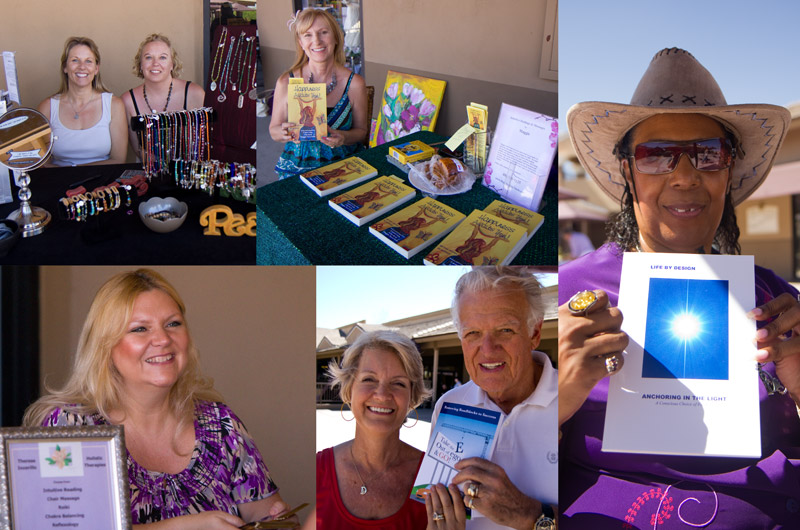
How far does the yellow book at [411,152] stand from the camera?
247 cm

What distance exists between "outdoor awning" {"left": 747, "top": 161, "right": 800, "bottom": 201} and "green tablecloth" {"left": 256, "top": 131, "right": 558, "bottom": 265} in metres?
0.79

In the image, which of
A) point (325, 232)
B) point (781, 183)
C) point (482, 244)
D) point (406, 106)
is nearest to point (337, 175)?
point (325, 232)

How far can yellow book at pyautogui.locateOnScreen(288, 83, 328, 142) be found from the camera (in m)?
2.38

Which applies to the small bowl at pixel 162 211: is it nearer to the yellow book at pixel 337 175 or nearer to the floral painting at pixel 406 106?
the yellow book at pixel 337 175

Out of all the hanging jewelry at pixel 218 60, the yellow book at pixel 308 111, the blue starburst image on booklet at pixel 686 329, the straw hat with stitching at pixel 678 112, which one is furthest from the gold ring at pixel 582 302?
the hanging jewelry at pixel 218 60

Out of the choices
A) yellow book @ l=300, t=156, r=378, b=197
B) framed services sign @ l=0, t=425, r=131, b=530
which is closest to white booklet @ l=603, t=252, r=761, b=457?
yellow book @ l=300, t=156, r=378, b=197

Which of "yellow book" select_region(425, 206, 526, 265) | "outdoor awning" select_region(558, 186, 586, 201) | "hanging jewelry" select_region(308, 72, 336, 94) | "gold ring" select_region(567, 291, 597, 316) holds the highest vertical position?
"hanging jewelry" select_region(308, 72, 336, 94)

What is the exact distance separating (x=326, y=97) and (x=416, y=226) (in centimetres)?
53

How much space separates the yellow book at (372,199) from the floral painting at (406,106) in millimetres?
150

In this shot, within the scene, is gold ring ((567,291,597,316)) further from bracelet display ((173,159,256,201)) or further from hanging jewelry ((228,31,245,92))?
hanging jewelry ((228,31,245,92))

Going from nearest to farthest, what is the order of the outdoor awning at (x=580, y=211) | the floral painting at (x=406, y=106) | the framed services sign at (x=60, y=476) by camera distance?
1. the framed services sign at (x=60, y=476)
2. the floral painting at (x=406, y=106)
3. the outdoor awning at (x=580, y=211)

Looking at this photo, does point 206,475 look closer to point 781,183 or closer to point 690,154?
point 690,154

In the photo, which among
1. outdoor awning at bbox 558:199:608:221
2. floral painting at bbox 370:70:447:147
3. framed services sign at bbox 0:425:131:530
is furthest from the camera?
outdoor awning at bbox 558:199:608:221

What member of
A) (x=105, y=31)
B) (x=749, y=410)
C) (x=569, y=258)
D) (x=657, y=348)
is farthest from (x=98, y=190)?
(x=749, y=410)
